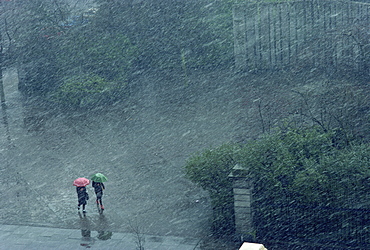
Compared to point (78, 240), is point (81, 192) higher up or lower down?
higher up

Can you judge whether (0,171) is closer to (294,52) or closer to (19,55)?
(19,55)

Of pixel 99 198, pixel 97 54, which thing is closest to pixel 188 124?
pixel 99 198

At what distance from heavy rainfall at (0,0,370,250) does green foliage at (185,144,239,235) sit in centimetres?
3

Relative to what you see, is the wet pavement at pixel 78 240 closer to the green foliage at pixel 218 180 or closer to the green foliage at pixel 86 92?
the green foliage at pixel 218 180

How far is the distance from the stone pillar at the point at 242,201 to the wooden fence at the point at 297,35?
1231 centimetres

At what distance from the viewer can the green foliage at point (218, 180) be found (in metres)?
9.17

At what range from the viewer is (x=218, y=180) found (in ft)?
30.6

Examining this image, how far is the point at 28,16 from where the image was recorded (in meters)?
25.0

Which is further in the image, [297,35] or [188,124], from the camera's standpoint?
[297,35]

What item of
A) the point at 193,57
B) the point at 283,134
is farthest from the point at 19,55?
the point at 283,134

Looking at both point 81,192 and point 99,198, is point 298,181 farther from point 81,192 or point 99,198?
point 81,192

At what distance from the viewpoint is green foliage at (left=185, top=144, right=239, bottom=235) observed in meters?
9.17

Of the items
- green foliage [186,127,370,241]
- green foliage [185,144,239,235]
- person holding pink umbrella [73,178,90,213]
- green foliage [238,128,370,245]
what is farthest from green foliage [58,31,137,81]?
green foliage [238,128,370,245]

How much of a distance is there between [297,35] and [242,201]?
1545 cm
